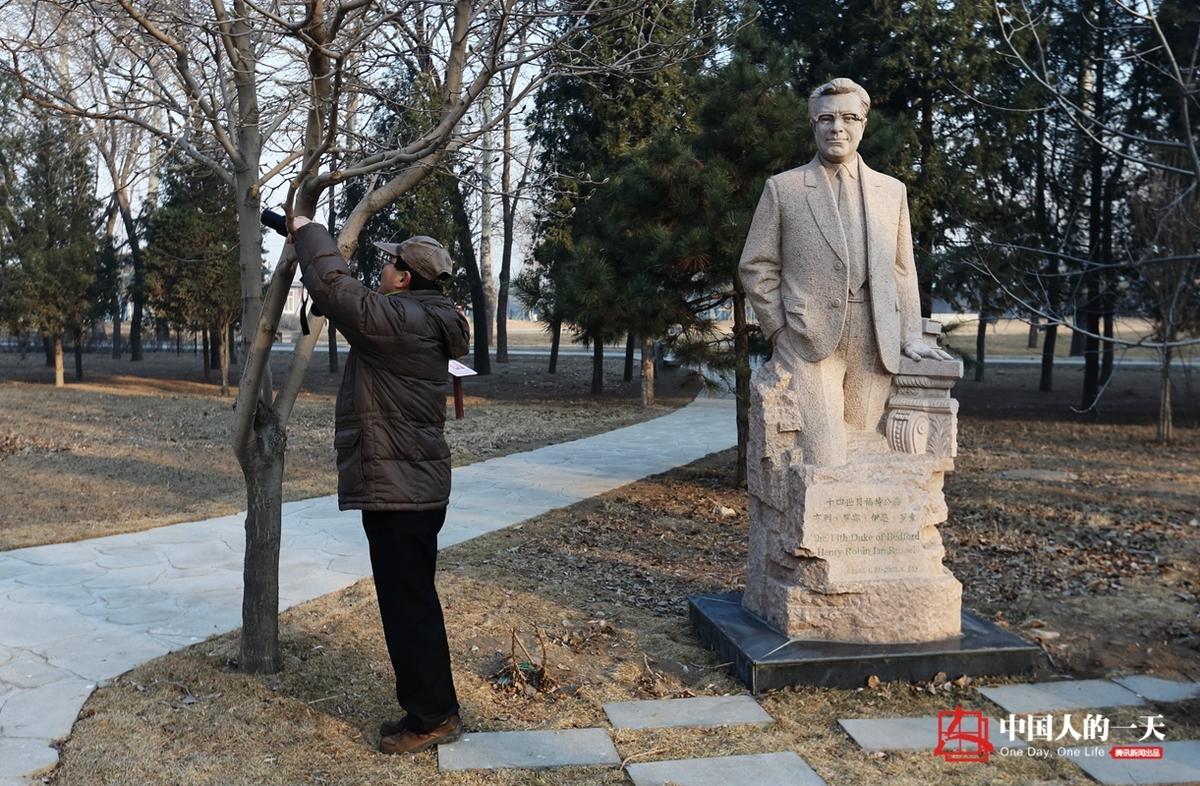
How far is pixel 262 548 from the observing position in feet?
15.8

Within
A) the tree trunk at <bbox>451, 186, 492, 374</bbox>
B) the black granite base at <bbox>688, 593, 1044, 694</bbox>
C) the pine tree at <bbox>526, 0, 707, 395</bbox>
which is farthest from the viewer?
the tree trunk at <bbox>451, 186, 492, 374</bbox>

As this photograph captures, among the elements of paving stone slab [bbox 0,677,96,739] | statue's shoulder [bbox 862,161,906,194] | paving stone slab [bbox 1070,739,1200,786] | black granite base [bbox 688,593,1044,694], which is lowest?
paving stone slab [bbox 0,677,96,739]

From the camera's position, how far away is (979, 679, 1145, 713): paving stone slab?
179 inches

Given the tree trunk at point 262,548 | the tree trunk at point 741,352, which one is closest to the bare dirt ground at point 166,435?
the tree trunk at point 741,352

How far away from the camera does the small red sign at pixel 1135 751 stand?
13.1ft

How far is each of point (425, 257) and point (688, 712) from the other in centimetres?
227

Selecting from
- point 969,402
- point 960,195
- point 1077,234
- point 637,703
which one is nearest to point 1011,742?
point 637,703

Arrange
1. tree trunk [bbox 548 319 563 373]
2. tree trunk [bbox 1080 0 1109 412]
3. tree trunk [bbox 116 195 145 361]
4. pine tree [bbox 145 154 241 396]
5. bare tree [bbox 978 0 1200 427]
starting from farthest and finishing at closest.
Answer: tree trunk [bbox 116 195 145 361], tree trunk [bbox 548 319 563 373], pine tree [bbox 145 154 241 396], tree trunk [bbox 1080 0 1109 412], bare tree [bbox 978 0 1200 427]

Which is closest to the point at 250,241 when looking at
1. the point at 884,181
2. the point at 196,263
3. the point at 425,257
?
the point at 425,257

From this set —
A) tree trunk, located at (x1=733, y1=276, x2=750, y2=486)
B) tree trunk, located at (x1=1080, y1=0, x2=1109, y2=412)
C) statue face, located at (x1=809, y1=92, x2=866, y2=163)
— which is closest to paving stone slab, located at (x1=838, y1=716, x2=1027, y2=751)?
statue face, located at (x1=809, y1=92, x2=866, y2=163)

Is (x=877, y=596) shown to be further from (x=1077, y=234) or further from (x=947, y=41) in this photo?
(x=1077, y=234)

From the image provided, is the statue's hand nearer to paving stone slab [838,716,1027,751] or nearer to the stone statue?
the stone statue

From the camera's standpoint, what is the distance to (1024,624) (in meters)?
5.68

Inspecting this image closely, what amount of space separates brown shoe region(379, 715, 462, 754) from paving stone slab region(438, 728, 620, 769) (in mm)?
36
